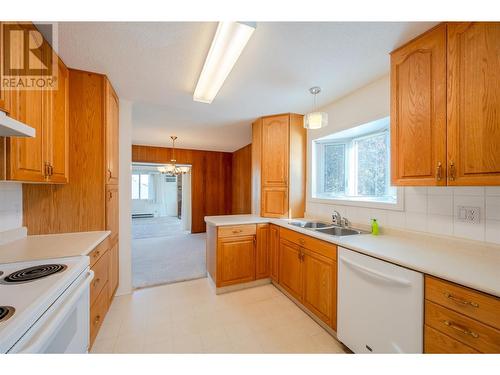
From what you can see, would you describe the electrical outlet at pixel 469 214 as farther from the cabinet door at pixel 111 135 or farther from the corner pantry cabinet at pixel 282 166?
the cabinet door at pixel 111 135

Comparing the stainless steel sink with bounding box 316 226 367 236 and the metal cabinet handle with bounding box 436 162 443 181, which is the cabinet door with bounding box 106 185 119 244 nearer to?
the stainless steel sink with bounding box 316 226 367 236

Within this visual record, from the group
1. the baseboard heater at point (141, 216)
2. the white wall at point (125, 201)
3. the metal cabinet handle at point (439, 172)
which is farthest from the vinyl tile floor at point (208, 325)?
the baseboard heater at point (141, 216)

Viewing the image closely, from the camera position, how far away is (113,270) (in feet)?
7.06

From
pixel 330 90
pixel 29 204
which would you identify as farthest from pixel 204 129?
pixel 29 204

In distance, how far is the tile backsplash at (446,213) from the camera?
128 centimetres

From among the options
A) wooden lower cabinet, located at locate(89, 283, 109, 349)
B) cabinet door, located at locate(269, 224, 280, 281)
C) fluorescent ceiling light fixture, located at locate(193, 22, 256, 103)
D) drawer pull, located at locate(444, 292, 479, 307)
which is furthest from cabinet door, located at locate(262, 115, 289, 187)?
wooden lower cabinet, located at locate(89, 283, 109, 349)

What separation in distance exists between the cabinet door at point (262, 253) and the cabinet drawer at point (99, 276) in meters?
1.63

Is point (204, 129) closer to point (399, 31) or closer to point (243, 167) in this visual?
point (243, 167)

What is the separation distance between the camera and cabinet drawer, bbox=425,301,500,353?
2.79 feet

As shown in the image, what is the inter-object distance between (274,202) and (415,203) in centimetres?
162
